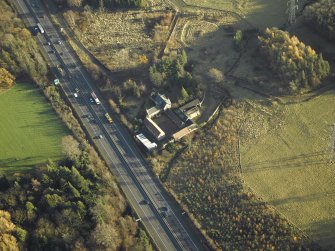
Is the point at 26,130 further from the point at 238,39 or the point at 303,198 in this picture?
the point at 303,198

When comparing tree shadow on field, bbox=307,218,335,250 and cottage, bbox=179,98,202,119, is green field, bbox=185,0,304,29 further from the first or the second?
tree shadow on field, bbox=307,218,335,250

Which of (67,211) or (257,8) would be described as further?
(257,8)

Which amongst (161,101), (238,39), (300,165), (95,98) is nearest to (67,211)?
(95,98)

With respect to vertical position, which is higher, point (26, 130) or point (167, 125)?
point (167, 125)

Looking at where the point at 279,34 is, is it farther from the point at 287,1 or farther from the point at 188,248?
the point at 188,248

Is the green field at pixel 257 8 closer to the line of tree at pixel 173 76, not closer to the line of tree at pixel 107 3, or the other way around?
the line of tree at pixel 107 3

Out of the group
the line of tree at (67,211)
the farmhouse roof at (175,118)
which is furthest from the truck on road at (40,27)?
the farmhouse roof at (175,118)

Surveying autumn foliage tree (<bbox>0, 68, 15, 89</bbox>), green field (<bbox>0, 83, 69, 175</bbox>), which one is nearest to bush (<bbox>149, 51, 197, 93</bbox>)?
green field (<bbox>0, 83, 69, 175</bbox>)
